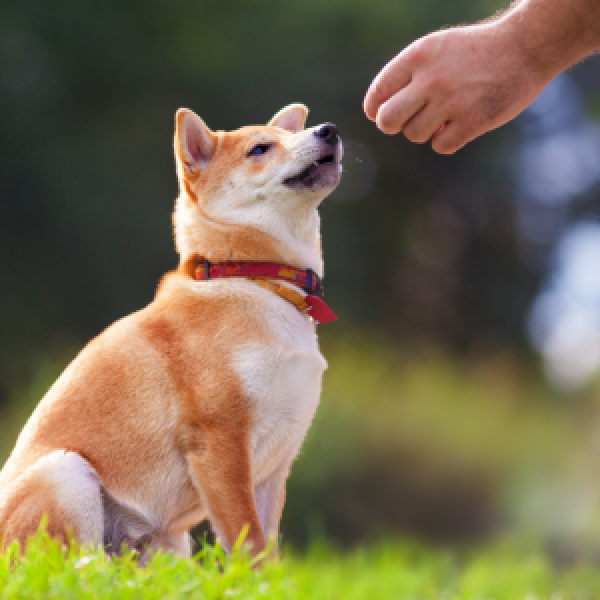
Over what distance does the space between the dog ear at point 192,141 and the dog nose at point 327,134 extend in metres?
0.50

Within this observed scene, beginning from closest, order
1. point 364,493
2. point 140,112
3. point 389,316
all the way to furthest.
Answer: point 364,493 → point 140,112 → point 389,316

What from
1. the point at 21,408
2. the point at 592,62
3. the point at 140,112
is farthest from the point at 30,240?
the point at 592,62

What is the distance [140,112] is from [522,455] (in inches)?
293

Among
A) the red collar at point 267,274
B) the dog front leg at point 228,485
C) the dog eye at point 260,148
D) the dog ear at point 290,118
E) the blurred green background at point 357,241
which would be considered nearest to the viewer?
the dog front leg at point 228,485

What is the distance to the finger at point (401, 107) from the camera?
2746 millimetres

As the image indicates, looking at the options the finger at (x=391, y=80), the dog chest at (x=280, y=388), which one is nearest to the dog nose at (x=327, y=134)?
the finger at (x=391, y=80)

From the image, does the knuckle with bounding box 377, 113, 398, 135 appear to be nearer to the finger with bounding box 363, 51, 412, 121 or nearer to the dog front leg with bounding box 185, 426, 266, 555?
the finger with bounding box 363, 51, 412, 121

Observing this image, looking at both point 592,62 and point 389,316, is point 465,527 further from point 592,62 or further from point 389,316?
point 592,62

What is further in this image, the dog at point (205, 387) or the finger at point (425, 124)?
the finger at point (425, 124)

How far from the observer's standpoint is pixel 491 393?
9289 millimetres

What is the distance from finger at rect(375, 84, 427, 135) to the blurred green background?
15.0 ft

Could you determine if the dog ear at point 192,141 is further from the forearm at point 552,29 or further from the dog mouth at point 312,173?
the forearm at point 552,29

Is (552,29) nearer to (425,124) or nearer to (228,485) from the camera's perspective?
(425,124)

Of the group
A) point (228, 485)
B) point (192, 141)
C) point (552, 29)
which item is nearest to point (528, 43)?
point (552, 29)
